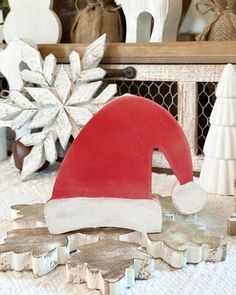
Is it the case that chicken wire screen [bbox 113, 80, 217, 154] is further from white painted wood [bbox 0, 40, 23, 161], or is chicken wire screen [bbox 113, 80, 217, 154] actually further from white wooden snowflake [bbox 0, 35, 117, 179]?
white painted wood [bbox 0, 40, 23, 161]

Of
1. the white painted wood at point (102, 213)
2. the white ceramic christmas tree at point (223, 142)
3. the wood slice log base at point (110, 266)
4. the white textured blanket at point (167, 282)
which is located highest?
the white ceramic christmas tree at point (223, 142)

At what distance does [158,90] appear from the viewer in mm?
831

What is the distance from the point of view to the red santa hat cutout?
491 mm

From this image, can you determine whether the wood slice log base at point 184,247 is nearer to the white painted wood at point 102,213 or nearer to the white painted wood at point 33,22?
the white painted wood at point 102,213

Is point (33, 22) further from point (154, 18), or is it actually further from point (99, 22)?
point (154, 18)

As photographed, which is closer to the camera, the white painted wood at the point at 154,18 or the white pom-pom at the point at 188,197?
the white pom-pom at the point at 188,197

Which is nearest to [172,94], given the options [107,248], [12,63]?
[12,63]

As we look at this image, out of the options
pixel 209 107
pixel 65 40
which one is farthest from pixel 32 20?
pixel 209 107

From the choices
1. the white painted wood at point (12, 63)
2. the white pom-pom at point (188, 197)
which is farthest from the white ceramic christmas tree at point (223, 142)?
the white painted wood at point (12, 63)

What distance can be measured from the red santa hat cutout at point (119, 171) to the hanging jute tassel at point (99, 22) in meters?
0.41

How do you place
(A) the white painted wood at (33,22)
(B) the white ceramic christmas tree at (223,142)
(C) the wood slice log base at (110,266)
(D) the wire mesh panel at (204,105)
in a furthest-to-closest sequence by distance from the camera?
(A) the white painted wood at (33,22)
(D) the wire mesh panel at (204,105)
(B) the white ceramic christmas tree at (223,142)
(C) the wood slice log base at (110,266)

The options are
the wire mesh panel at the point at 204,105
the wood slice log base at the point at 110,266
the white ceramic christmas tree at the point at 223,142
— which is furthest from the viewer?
the wire mesh panel at the point at 204,105

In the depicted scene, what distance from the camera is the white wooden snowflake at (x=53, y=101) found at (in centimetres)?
78

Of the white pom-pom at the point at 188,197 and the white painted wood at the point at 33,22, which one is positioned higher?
the white painted wood at the point at 33,22
